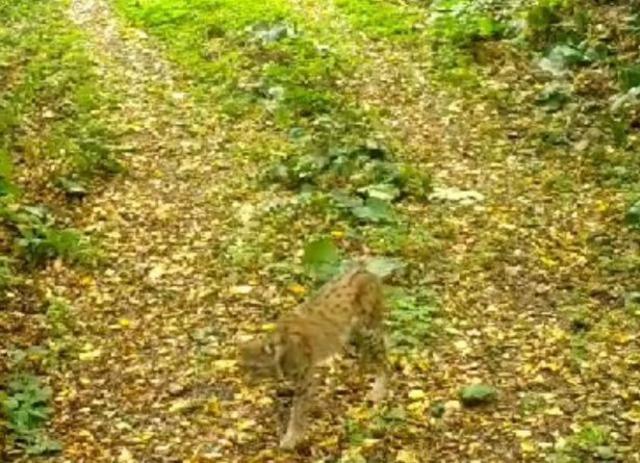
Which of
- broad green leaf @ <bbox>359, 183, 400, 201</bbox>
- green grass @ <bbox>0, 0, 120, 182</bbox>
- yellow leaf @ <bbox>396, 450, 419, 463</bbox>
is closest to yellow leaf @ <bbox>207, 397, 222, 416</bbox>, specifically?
yellow leaf @ <bbox>396, 450, 419, 463</bbox>

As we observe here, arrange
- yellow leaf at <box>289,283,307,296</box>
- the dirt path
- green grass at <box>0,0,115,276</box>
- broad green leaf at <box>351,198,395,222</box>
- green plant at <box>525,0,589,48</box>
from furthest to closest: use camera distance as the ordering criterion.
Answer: green plant at <box>525,0,589,48</box>, broad green leaf at <box>351,198,395,222</box>, green grass at <box>0,0,115,276</box>, yellow leaf at <box>289,283,307,296</box>, the dirt path

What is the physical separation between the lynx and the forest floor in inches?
8.8

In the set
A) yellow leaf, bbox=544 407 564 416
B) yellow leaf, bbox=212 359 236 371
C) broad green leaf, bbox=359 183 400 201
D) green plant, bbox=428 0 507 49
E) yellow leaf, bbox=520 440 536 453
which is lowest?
yellow leaf, bbox=520 440 536 453

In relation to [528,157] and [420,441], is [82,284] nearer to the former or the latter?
[420,441]

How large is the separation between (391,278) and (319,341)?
2.30 m

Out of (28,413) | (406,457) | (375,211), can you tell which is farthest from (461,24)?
(28,413)

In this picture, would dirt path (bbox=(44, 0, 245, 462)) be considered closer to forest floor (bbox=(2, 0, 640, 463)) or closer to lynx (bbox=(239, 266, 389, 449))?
forest floor (bbox=(2, 0, 640, 463))

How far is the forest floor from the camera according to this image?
7461 mm

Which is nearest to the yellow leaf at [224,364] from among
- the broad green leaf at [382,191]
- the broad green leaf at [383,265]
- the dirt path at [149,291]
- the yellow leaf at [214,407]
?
the dirt path at [149,291]

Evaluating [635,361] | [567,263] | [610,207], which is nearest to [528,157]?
[610,207]

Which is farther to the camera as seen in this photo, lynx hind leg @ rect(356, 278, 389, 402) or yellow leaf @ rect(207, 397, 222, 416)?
yellow leaf @ rect(207, 397, 222, 416)

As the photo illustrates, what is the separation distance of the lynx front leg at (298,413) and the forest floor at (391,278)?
0.08 meters

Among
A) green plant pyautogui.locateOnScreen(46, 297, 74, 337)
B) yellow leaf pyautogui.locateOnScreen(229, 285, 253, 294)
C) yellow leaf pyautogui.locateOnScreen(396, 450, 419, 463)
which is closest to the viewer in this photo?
yellow leaf pyautogui.locateOnScreen(396, 450, 419, 463)

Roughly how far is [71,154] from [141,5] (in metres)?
7.79
